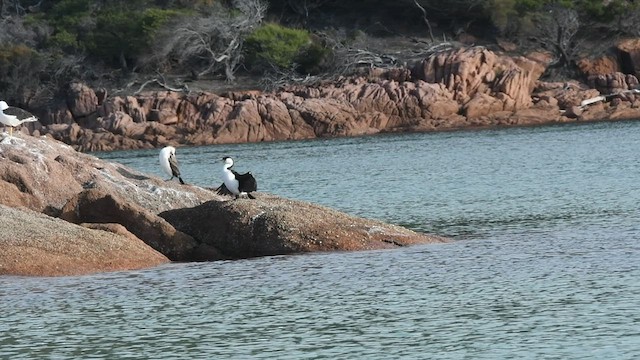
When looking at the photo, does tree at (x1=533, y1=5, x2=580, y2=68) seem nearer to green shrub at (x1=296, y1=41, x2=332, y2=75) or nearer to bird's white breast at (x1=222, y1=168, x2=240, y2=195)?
green shrub at (x1=296, y1=41, x2=332, y2=75)

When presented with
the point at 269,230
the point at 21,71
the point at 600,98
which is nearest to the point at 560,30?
the point at 600,98

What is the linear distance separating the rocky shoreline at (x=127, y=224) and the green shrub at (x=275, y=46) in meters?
47.6

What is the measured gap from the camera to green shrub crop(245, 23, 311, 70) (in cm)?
6988

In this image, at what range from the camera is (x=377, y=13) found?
78.9 m

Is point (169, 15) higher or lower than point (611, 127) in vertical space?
higher

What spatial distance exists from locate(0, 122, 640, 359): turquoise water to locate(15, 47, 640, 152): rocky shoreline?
34208 millimetres

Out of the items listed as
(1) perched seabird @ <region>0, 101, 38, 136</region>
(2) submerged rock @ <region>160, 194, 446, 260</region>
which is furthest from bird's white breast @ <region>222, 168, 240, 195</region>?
(1) perched seabird @ <region>0, 101, 38, 136</region>

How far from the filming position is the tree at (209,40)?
69.9 meters

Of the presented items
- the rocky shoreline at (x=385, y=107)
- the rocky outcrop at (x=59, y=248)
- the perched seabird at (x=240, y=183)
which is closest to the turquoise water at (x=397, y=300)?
the rocky outcrop at (x=59, y=248)

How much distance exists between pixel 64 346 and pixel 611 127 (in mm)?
44210

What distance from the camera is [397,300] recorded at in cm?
1586

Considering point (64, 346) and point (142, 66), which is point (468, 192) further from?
point (142, 66)

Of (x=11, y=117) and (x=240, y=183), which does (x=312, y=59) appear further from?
(x=240, y=183)

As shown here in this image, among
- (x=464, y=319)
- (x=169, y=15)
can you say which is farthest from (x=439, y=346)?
(x=169, y=15)
